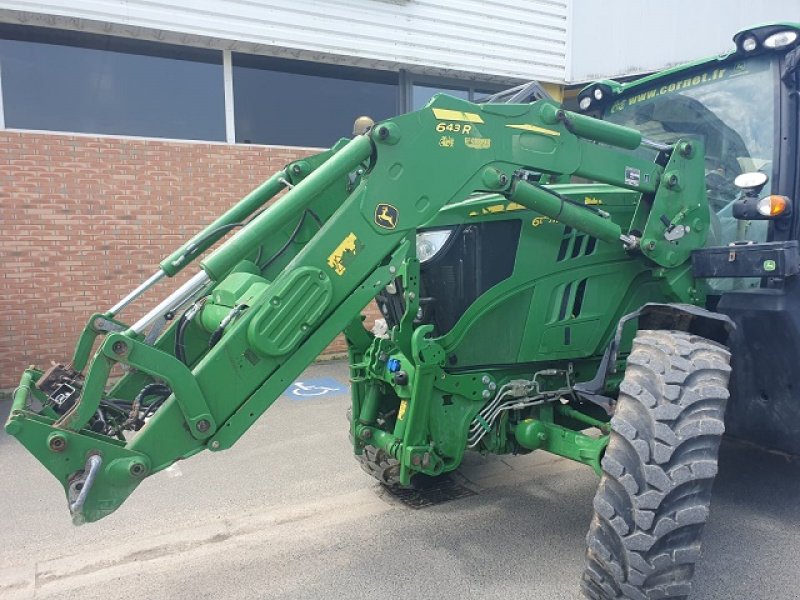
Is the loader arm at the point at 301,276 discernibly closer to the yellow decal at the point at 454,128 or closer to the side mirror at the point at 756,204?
the yellow decal at the point at 454,128

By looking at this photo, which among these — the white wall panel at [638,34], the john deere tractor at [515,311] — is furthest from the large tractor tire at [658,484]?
the white wall panel at [638,34]

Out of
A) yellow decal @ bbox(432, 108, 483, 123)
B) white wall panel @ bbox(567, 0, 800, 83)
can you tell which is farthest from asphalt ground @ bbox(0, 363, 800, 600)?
white wall panel @ bbox(567, 0, 800, 83)

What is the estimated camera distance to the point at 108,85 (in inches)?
297

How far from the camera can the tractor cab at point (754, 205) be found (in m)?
3.29

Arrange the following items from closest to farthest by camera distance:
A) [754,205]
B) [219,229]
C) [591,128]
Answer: [591,128] < [754,205] < [219,229]

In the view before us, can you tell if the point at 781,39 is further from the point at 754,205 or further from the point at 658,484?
the point at 658,484

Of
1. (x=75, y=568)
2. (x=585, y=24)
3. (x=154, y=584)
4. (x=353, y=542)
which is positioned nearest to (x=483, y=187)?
(x=353, y=542)

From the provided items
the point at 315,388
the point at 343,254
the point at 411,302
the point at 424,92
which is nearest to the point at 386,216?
the point at 343,254

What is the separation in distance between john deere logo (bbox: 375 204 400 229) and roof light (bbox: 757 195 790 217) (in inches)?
81.2

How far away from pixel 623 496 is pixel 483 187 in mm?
1517

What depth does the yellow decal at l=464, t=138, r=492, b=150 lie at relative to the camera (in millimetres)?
2852

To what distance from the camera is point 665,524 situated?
2.50 m

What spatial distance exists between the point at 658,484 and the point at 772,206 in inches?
70.0

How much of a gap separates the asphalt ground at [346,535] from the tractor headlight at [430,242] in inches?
65.5
